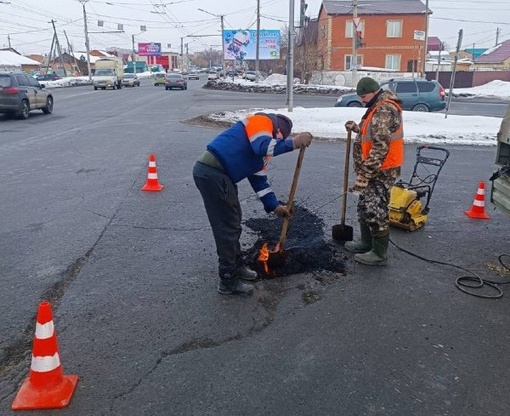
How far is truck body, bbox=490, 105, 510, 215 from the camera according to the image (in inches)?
190

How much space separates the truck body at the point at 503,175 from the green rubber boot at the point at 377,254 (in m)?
1.25

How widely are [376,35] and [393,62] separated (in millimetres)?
3466

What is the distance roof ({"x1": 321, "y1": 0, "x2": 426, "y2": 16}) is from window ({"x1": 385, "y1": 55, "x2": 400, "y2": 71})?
14.7 ft

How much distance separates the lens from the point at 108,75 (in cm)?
4525

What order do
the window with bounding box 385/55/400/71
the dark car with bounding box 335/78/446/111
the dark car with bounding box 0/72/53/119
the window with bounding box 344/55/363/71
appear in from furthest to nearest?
1. the window with bounding box 385/55/400/71
2. the window with bounding box 344/55/363/71
3. the dark car with bounding box 335/78/446/111
4. the dark car with bounding box 0/72/53/119

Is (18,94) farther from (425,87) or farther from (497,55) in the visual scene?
(497,55)

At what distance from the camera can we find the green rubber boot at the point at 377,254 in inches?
187

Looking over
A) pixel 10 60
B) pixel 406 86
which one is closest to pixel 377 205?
pixel 406 86

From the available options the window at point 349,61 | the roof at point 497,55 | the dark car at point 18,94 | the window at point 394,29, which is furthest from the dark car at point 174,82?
the roof at point 497,55

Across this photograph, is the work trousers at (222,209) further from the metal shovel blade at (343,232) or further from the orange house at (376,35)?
the orange house at (376,35)

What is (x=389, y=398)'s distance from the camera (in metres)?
2.83

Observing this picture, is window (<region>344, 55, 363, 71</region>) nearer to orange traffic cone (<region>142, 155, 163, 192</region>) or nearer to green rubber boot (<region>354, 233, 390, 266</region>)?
orange traffic cone (<region>142, 155, 163, 192</region>)

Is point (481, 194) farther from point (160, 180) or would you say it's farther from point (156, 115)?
point (156, 115)

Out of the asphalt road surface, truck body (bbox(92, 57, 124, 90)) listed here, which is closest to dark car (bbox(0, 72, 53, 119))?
the asphalt road surface
